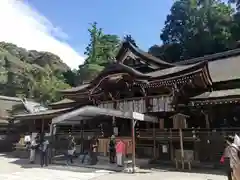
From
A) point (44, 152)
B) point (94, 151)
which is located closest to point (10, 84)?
point (44, 152)

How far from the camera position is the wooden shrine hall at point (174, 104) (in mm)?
13913

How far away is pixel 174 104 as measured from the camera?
1573 centimetres

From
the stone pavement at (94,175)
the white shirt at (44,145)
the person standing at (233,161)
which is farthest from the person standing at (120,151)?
the person standing at (233,161)

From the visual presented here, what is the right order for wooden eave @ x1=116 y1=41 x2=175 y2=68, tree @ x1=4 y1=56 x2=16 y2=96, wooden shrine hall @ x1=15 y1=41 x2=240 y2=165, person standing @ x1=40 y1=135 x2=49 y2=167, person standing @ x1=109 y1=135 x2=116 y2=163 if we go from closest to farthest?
wooden shrine hall @ x1=15 y1=41 x2=240 y2=165
person standing @ x1=109 y1=135 x2=116 y2=163
person standing @ x1=40 y1=135 x2=49 y2=167
wooden eave @ x1=116 y1=41 x2=175 y2=68
tree @ x1=4 y1=56 x2=16 y2=96

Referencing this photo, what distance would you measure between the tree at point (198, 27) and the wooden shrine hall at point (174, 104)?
23.6 meters

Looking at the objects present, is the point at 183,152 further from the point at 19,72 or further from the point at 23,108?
the point at 19,72

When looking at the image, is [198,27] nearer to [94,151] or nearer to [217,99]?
[217,99]

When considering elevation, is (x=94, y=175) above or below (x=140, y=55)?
below

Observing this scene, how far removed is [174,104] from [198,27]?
33.9 meters

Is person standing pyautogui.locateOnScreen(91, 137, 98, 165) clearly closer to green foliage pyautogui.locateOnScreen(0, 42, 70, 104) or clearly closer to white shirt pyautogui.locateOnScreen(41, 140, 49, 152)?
white shirt pyautogui.locateOnScreen(41, 140, 49, 152)

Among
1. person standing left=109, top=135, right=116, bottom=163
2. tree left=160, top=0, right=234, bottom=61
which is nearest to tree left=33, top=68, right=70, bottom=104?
tree left=160, top=0, right=234, bottom=61

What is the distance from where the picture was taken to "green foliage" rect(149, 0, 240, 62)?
42219 mm

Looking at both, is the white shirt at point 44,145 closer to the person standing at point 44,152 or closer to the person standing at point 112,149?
the person standing at point 44,152

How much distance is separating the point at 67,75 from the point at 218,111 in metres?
43.6
